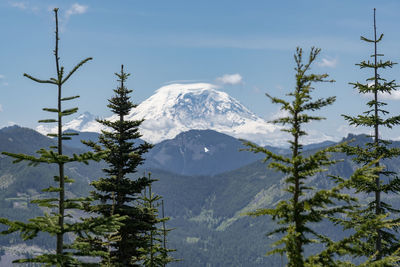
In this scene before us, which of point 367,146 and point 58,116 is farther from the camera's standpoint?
point 367,146

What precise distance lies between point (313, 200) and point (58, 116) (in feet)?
33.2

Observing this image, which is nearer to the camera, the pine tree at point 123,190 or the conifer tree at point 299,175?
the conifer tree at point 299,175

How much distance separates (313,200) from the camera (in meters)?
14.5

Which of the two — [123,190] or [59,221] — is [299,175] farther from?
[123,190]

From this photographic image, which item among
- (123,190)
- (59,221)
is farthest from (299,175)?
(123,190)

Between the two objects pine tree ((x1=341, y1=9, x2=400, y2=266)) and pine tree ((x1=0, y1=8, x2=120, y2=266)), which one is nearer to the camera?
pine tree ((x1=0, y1=8, x2=120, y2=266))

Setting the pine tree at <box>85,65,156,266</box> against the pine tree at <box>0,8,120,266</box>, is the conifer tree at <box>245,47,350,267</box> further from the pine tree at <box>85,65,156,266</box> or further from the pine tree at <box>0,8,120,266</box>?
the pine tree at <box>85,65,156,266</box>

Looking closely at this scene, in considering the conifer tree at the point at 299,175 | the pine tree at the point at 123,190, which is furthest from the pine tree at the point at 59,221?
the pine tree at the point at 123,190

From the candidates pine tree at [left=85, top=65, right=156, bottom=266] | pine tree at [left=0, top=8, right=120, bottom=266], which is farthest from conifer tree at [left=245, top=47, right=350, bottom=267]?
pine tree at [left=85, top=65, right=156, bottom=266]

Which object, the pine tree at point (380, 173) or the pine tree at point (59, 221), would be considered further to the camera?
the pine tree at point (380, 173)

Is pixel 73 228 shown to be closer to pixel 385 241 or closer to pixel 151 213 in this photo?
pixel 151 213

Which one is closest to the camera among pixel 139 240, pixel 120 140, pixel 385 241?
pixel 385 241

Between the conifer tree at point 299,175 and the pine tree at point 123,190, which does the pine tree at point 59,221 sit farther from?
the pine tree at point 123,190

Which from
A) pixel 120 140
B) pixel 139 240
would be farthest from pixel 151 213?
pixel 120 140
